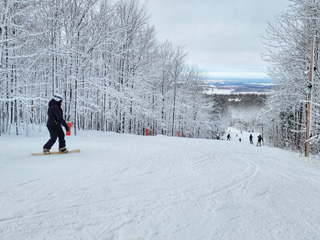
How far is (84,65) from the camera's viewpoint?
47.3 feet

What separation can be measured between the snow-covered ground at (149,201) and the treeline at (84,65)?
5631mm

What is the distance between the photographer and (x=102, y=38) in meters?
14.3

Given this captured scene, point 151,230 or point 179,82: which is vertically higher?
point 179,82

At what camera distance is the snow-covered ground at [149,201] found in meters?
2.66

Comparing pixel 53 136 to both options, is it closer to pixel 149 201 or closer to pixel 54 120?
pixel 54 120

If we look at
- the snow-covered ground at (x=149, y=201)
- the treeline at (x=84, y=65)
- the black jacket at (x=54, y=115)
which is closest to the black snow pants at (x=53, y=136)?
the black jacket at (x=54, y=115)

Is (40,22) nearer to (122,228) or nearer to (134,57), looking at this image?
(134,57)

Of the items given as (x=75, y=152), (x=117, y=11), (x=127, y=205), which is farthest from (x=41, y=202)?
(x=117, y=11)

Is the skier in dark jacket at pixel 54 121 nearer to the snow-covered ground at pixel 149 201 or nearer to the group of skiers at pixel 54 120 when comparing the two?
the group of skiers at pixel 54 120

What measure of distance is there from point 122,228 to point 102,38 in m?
13.6

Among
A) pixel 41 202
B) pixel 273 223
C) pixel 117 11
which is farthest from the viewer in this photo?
pixel 117 11

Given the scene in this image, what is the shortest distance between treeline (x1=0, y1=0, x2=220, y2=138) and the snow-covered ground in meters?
5.63

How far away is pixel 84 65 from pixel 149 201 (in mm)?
12711

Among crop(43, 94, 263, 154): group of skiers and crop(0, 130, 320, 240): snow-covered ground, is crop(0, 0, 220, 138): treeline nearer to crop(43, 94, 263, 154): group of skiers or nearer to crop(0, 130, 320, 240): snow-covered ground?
crop(43, 94, 263, 154): group of skiers
